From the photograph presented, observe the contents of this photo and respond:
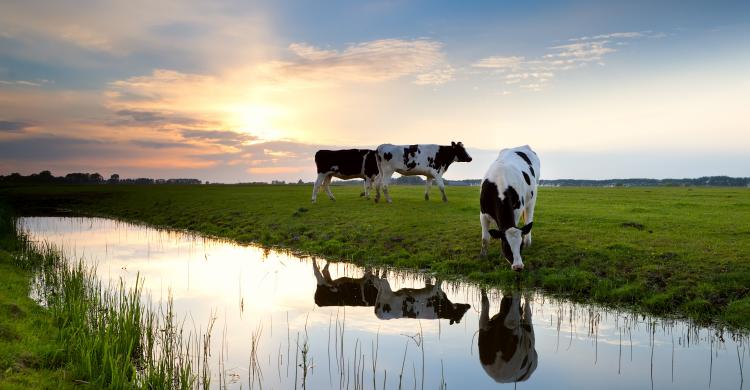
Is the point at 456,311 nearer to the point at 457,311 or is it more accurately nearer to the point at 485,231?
the point at 457,311

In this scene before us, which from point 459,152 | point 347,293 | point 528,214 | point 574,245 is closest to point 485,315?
point 347,293

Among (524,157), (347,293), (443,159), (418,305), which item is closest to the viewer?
(418,305)

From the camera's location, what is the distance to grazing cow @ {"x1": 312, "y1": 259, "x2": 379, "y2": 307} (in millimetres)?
12805

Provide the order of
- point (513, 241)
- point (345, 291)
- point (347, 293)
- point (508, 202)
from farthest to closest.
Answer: point (508, 202) < point (345, 291) < point (347, 293) < point (513, 241)

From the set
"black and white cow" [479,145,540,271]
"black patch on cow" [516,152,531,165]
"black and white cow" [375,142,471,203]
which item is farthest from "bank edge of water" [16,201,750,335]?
"black and white cow" [375,142,471,203]

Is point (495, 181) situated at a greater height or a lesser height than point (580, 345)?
greater

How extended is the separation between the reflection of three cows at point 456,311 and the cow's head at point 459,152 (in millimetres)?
18277

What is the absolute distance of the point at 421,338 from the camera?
9.80 m

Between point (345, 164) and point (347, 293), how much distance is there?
20.7m

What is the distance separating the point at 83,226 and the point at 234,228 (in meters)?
12.3

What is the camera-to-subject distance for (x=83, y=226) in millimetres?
33344

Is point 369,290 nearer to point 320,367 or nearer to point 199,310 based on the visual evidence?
point 199,310

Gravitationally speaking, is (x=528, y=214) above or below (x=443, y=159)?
below

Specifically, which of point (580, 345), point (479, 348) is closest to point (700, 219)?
point (580, 345)
